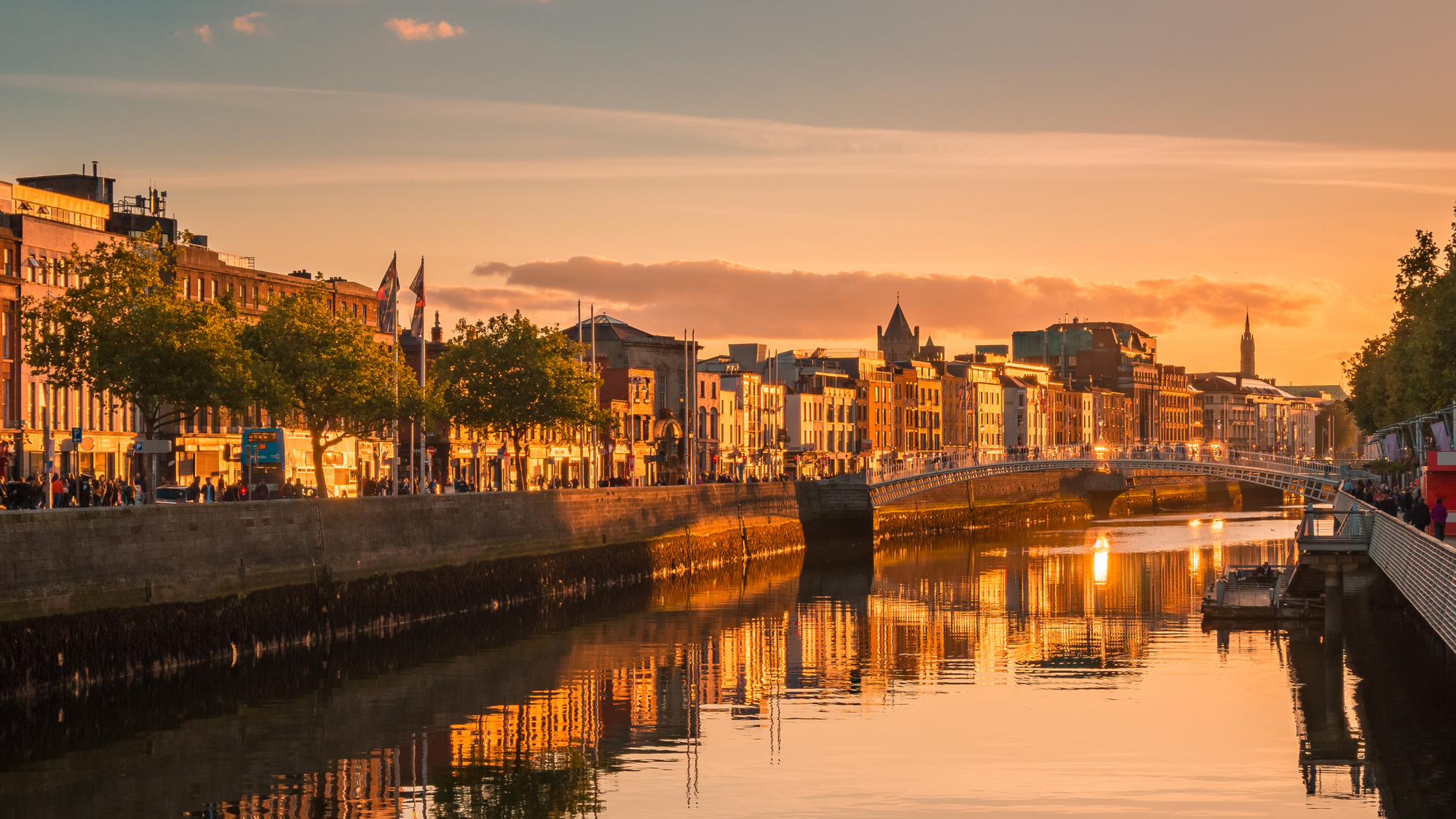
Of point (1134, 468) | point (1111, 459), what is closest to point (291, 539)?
point (1111, 459)

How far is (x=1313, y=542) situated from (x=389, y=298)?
2851cm

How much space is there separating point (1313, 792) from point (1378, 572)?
32108mm

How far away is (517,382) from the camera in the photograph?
77.7 metres

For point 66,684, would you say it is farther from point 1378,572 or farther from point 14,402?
point 1378,572

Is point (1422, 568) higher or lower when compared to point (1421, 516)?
lower

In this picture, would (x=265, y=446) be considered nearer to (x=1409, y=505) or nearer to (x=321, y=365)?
(x=321, y=365)

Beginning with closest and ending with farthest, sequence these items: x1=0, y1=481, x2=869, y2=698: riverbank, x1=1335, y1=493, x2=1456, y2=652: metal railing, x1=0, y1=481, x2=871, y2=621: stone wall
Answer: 1. x1=1335, y1=493, x2=1456, y2=652: metal railing
2. x1=0, y1=481, x2=869, y2=698: riverbank
3. x1=0, y1=481, x2=871, y2=621: stone wall

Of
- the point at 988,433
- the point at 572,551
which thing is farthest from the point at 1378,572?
the point at 988,433

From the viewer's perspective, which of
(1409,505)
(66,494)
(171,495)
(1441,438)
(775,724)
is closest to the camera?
(775,724)

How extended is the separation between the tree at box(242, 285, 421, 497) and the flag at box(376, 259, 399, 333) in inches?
83.2

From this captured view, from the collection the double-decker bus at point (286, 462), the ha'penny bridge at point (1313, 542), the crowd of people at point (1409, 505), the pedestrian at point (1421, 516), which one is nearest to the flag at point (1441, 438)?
the crowd of people at point (1409, 505)

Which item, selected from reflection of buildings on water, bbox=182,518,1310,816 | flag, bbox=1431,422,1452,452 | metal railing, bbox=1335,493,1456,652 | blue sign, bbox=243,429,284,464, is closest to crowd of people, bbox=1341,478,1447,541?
metal railing, bbox=1335,493,1456,652

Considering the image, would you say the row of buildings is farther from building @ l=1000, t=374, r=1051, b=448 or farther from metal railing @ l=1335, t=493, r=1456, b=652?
metal railing @ l=1335, t=493, r=1456, b=652

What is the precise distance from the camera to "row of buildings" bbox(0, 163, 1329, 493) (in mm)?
67062
